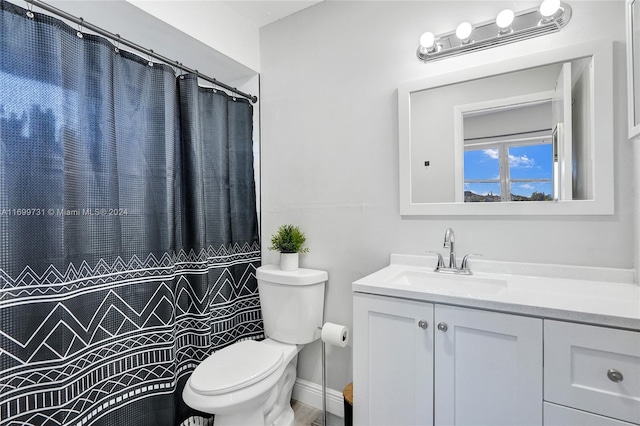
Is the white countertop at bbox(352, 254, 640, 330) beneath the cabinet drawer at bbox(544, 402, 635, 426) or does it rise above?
above

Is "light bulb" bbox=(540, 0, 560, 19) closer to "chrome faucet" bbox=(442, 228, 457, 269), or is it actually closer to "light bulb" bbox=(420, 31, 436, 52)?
"light bulb" bbox=(420, 31, 436, 52)

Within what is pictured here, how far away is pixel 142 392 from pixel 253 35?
85.7 inches

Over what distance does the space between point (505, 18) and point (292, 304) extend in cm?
169

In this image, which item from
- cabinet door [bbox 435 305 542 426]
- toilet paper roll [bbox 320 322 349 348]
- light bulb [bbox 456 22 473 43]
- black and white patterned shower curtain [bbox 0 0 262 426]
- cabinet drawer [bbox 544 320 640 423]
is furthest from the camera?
toilet paper roll [bbox 320 322 349 348]

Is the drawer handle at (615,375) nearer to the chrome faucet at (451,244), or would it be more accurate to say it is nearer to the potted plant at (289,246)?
the chrome faucet at (451,244)

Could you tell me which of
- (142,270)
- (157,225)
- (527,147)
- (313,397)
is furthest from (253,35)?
(313,397)

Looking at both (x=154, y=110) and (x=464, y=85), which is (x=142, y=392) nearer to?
(x=154, y=110)

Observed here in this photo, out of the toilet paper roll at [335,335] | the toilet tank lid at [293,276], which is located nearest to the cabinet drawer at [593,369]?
the toilet paper roll at [335,335]

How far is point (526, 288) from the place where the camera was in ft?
3.96

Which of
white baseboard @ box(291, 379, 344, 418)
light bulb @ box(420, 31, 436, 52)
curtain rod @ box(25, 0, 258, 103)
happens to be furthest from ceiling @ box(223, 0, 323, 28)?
white baseboard @ box(291, 379, 344, 418)

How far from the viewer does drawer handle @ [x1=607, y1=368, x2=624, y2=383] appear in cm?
87

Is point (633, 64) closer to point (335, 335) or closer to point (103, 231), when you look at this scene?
point (335, 335)

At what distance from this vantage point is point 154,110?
1.58 meters

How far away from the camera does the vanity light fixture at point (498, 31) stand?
50.9 inches
